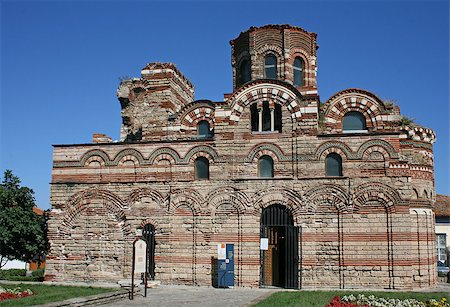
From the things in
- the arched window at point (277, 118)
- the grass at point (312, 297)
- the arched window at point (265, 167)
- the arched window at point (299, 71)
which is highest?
the arched window at point (299, 71)

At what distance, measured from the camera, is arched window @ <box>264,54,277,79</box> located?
23734 millimetres

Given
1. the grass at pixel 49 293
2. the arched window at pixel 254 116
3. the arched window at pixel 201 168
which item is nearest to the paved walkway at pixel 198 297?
the grass at pixel 49 293

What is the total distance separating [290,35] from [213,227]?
1054 cm

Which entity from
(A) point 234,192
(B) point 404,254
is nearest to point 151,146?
(A) point 234,192

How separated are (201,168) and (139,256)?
16.7 ft

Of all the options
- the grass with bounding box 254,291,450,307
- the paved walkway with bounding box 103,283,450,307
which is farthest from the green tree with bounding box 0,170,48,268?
the grass with bounding box 254,291,450,307

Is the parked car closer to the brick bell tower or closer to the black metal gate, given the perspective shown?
the brick bell tower

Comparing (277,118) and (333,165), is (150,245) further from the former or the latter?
(333,165)

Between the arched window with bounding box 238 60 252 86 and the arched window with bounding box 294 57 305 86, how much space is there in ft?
7.58

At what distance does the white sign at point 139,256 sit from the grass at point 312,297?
4.40 meters

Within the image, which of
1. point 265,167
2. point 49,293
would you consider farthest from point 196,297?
point 265,167

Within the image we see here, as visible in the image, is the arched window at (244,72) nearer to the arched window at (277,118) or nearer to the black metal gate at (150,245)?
the arched window at (277,118)

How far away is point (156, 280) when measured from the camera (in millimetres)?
19359

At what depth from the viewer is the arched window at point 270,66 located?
2373 cm
